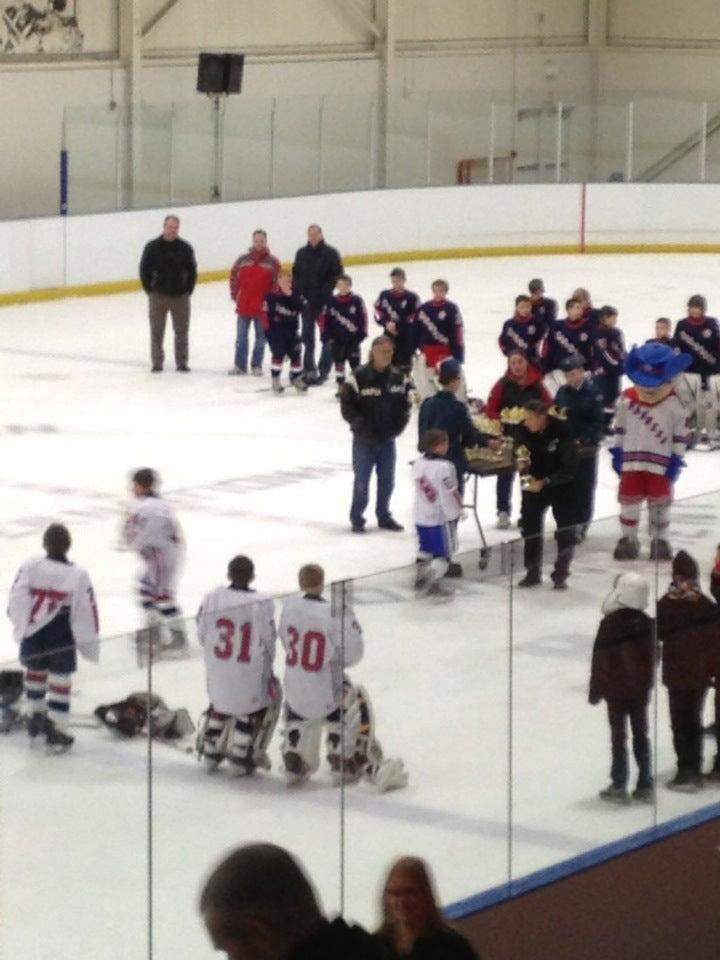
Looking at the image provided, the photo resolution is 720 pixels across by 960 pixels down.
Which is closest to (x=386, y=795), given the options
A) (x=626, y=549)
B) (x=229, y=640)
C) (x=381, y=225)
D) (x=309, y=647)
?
(x=309, y=647)

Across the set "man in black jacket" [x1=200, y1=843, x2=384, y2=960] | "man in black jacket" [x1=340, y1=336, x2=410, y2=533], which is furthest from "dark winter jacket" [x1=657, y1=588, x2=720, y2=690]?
"man in black jacket" [x1=340, y1=336, x2=410, y2=533]

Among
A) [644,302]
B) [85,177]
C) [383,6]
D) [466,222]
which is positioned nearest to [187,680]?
[644,302]

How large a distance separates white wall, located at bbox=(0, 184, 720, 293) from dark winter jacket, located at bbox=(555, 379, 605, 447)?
1163 cm

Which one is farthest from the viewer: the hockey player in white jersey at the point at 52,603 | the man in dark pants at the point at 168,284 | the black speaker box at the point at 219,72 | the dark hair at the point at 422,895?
the black speaker box at the point at 219,72

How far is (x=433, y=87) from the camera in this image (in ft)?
102

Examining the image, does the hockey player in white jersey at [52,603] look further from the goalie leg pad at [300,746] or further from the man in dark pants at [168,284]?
the man in dark pants at [168,284]

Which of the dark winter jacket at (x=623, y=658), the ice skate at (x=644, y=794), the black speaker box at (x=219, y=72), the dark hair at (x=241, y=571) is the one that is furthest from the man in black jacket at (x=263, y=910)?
the black speaker box at (x=219, y=72)

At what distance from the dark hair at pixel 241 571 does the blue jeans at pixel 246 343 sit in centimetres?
1114

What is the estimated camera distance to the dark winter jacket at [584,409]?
40.2 ft

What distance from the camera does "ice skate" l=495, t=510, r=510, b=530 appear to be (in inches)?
529

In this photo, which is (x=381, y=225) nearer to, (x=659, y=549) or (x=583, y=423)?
(x=583, y=423)

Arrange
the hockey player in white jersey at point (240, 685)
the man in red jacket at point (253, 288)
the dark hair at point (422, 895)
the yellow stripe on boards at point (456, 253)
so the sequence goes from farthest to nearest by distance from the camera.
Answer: the yellow stripe on boards at point (456, 253)
the man in red jacket at point (253, 288)
the hockey player in white jersey at point (240, 685)
the dark hair at point (422, 895)

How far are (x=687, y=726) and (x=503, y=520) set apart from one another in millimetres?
5423

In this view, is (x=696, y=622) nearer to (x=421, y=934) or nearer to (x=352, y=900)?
(x=352, y=900)
